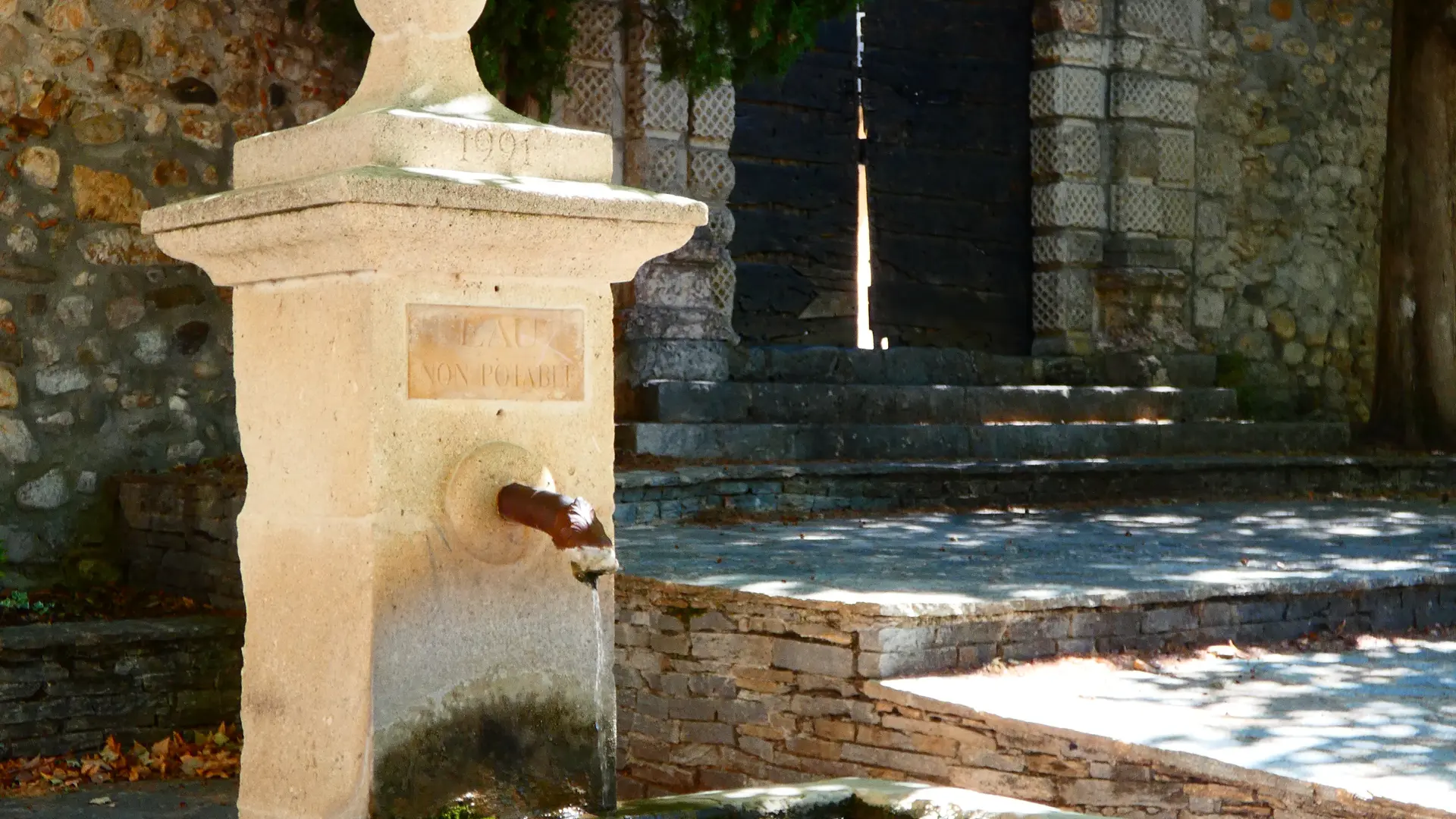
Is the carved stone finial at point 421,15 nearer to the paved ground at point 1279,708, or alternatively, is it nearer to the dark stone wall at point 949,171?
the paved ground at point 1279,708

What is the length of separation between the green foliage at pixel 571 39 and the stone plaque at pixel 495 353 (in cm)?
493

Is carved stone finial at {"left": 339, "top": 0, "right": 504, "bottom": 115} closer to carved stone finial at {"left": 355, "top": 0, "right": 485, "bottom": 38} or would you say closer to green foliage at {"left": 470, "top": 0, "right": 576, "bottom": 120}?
carved stone finial at {"left": 355, "top": 0, "right": 485, "bottom": 38}

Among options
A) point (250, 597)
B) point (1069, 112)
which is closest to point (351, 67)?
point (1069, 112)

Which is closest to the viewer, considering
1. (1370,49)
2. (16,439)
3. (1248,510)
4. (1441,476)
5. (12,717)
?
(12,717)

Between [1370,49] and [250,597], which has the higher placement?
[1370,49]

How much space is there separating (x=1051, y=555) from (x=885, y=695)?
2.07 metres

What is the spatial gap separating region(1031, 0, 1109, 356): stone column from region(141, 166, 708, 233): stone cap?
8354mm

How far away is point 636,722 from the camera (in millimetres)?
5805

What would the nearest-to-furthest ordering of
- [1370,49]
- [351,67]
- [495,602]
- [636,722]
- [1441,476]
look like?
[495,602], [636,722], [351,67], [1441,476], [1370,49]

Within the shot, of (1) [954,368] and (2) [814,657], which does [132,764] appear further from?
(1) [954,368]

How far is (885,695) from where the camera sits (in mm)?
4969

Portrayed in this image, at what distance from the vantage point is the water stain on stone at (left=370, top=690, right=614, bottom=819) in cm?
318

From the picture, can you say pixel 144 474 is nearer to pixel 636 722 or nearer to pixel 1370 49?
pixel 636 722

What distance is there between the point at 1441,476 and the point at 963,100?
3.66 meters
